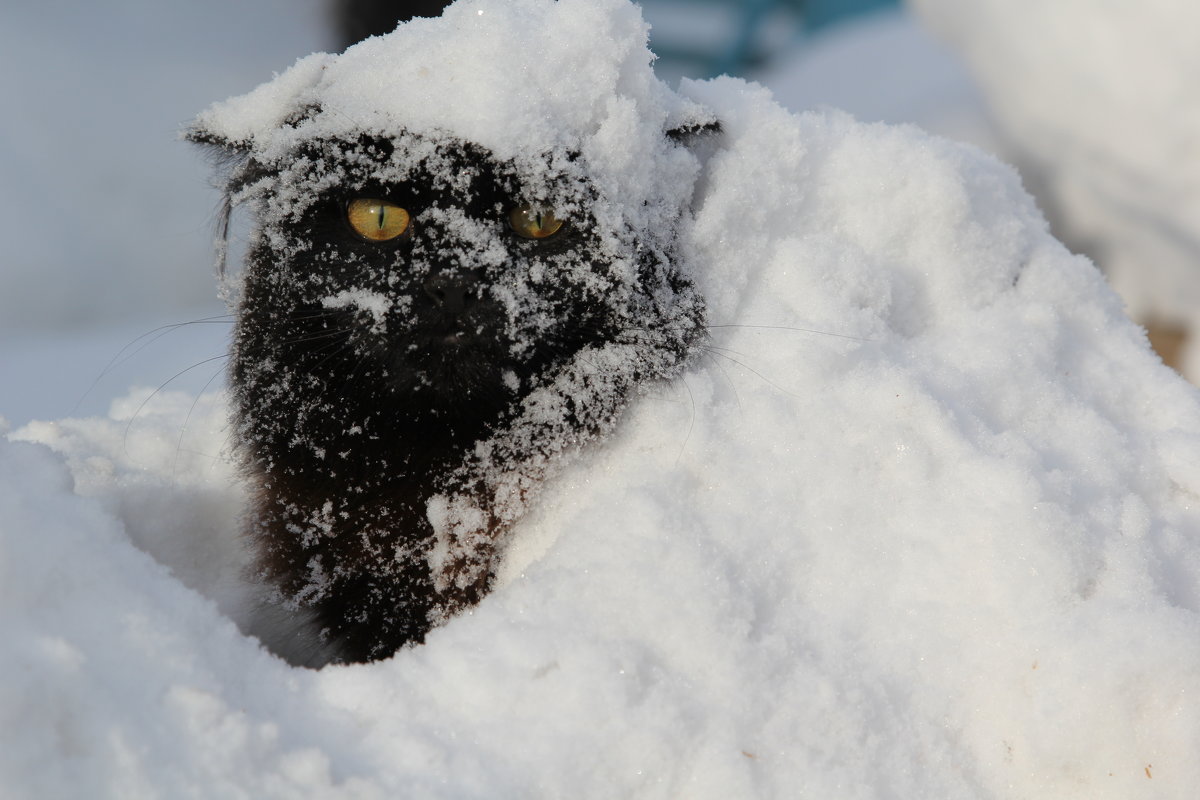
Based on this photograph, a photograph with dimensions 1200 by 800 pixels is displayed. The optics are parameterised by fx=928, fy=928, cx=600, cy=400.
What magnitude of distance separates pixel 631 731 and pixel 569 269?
14.2 inches

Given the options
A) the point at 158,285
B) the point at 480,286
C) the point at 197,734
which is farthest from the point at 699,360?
the point at 158,285

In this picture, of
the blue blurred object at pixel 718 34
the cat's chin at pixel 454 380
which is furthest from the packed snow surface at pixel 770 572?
the blue blurred object at pixel 718 34

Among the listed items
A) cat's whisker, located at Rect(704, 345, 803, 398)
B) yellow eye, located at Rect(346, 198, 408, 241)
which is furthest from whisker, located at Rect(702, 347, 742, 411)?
yellow eye, located at Rect(346, 198, 408, 241)

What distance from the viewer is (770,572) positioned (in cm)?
73

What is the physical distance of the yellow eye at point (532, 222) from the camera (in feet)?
2.48

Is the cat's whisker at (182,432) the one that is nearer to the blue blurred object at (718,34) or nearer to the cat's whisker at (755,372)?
the cat's whisker at (755,372)

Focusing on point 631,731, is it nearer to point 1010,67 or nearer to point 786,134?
point 786,134

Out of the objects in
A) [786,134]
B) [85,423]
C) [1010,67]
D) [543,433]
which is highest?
[1010,67]

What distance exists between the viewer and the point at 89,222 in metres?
1.99

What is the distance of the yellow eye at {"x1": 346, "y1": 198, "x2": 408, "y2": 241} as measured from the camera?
757 mm

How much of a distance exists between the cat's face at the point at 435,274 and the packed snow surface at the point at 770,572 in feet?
0.23

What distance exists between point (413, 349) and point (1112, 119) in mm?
1973

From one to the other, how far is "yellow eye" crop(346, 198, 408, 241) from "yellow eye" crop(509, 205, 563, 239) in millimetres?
90

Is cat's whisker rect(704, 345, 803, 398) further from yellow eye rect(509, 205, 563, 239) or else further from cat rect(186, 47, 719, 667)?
yellow eye rect(509, 205, 563, 239)
